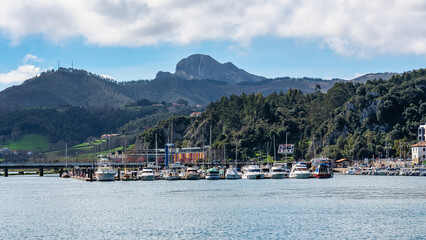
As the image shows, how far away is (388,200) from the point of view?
10162 cm

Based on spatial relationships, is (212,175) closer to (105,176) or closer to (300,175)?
(300,175)

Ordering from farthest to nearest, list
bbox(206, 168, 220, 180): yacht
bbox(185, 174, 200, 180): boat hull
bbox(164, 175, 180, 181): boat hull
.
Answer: bbox(164, 175, 180, 181): boat hull → bbox(185, 174, 200, 180): boat hull → bbox(206, 168, 220, 180): yacht

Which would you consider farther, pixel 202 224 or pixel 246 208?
pixel 246 208

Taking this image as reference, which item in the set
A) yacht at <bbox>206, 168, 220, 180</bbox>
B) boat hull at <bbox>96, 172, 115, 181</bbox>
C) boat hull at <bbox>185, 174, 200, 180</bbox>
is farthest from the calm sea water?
boat hull at <bbox>185, 174, 200, 180</bbox>

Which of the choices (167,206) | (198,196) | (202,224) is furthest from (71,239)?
(198,196)

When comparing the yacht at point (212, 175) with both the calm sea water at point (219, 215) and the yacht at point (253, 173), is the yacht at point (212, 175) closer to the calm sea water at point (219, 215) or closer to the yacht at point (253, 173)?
the yacht at point (253, 173)

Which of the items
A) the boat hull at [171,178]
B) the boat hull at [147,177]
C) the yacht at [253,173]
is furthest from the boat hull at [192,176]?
the yacht at [253,173]

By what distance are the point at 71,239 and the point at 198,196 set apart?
4914 cm

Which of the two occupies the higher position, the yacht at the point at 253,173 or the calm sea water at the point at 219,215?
the yacht at the point at 253,173

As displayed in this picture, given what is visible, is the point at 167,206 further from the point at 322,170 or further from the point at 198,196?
the point at 322,170

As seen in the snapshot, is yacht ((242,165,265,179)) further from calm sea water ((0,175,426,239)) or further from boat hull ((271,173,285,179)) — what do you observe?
calm sea water ((0,175,426,239))

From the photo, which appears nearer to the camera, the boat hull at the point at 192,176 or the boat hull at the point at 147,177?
the boat hull at the point at 147,177

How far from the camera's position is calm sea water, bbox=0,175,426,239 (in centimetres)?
6862

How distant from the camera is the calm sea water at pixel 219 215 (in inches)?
2702
